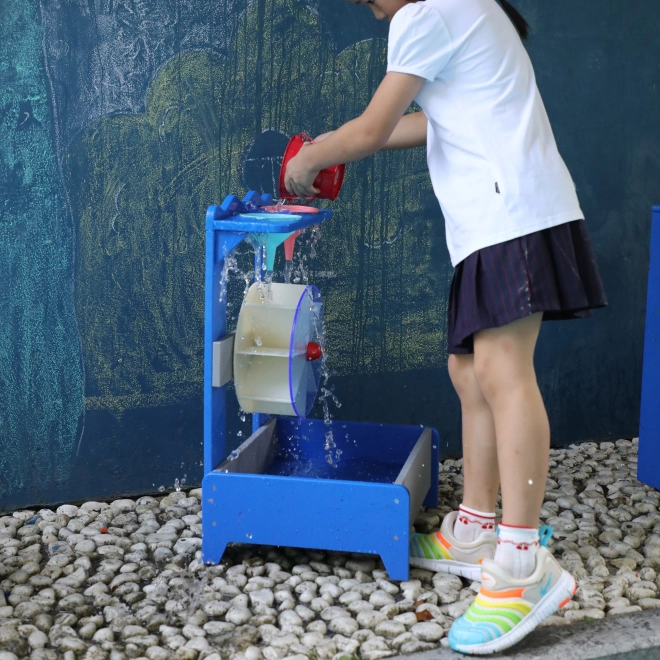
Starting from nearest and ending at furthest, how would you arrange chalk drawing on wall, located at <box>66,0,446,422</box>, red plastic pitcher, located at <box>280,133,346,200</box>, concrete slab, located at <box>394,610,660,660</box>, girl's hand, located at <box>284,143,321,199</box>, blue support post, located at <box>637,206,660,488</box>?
concrete slab, located at <box>394,610,660,660</box> → girl's hand, located at <box>284,143,321,199</box> → red plastic pitcher, located at <box>280,133,346,200</box> → chalk drawing on wall, located at <box>66,0,446,422</box> → blue support post, located at <box>637,206,660,488</box>

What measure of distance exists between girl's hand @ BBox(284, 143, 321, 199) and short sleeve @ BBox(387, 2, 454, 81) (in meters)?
0.31

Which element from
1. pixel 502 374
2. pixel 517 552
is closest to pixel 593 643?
pixel 517 552

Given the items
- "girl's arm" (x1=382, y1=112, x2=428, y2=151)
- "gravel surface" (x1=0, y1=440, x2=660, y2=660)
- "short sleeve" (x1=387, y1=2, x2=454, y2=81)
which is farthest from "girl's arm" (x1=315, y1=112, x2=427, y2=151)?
"gravel surface" (x1=0, y1=440, x2=660, y2=660)

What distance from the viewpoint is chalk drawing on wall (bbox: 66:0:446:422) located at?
2.61 meters

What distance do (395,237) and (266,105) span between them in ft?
1.99

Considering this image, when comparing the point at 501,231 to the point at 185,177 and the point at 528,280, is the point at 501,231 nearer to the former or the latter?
the point at 528,280

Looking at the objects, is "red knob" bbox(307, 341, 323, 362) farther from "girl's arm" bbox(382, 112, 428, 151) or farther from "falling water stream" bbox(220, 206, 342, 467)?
"girl's arm" bbox(382, 112, 428, 151)

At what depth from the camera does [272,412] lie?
2.31 meters

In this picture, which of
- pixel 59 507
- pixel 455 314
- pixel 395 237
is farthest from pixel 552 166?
pixel 59 507

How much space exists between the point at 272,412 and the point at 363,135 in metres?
0.77

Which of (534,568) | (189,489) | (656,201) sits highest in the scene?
(656,201)

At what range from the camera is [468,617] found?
1862 mm

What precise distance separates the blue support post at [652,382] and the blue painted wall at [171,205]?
0.60 meters

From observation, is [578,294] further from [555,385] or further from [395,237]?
[555,385]
